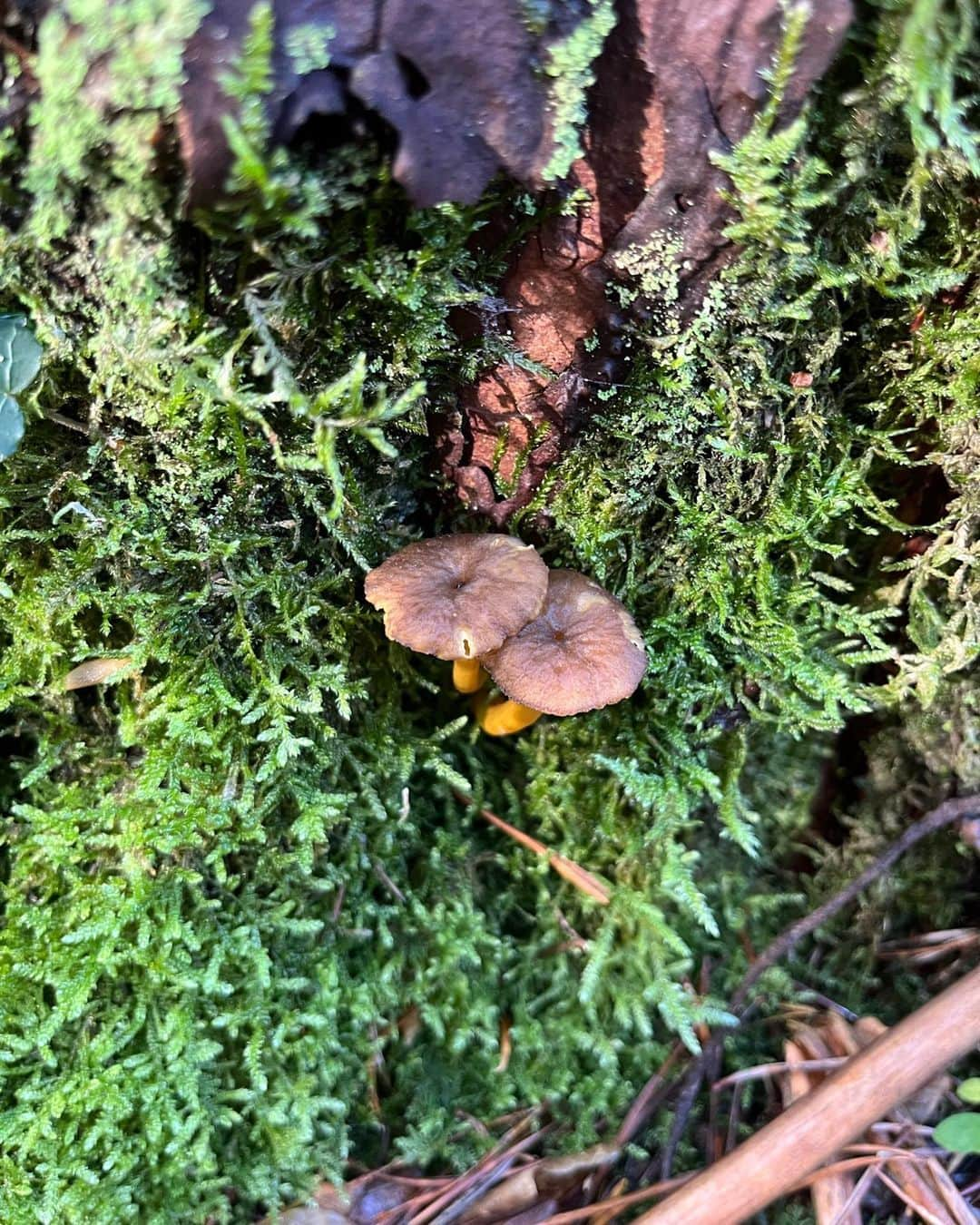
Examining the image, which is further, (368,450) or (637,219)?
(368,450)

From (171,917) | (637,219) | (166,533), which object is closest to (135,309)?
(166,533)

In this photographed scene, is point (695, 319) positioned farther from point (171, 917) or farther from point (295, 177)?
point (171, 917)

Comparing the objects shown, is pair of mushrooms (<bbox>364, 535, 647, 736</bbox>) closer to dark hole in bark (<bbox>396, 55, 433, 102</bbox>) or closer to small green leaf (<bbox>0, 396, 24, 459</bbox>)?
small green leaf (<bbox>0, 396, 24, 459</bbox>)

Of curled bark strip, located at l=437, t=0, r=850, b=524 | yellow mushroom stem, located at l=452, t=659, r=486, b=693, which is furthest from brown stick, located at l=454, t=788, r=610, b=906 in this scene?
curled bark strip, located at l=437, t=0, r=850, b=524

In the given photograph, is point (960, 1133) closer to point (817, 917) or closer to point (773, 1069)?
point (773, 1069)

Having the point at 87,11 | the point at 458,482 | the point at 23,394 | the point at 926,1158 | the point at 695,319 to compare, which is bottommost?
the point at 926,1158

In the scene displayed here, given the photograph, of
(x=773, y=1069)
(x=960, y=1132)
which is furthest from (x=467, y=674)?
(x=960, y=1132)

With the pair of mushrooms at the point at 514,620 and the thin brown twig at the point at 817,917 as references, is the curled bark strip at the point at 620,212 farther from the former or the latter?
the thin brown twig at the point at 817,917
